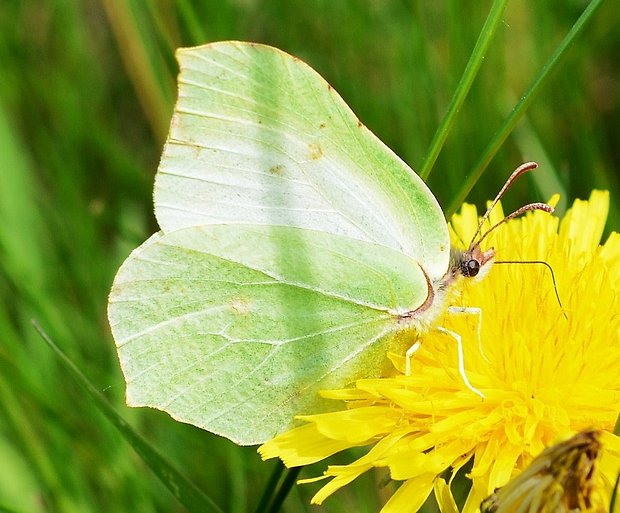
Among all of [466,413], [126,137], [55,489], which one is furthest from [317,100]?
[126,137]

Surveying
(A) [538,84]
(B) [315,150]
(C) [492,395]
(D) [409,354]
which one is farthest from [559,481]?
(B) [315,150]

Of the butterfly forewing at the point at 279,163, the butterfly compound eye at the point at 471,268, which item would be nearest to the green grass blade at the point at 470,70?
the butterfly forewing at the point at 279,163

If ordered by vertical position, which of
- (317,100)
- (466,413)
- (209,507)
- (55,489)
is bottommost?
(55,489)

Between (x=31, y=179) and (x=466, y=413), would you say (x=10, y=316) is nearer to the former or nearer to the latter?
(x=31, y=179)

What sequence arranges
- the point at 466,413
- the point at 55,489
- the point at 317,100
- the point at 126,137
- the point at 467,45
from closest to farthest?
the point at 466,413 → the point at 317,100 → the point at 55,489 → the point at 467,45 → the point at 126,137

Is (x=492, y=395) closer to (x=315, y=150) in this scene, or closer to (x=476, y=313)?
(x=476, y=313)

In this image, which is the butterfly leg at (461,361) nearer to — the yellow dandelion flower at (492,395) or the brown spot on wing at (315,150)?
the yellow dandelion flower at (492,395)

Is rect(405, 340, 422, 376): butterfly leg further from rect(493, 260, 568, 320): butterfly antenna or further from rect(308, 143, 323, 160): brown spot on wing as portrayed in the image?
rect(308, 143, 323, 160): brown spot on wing
